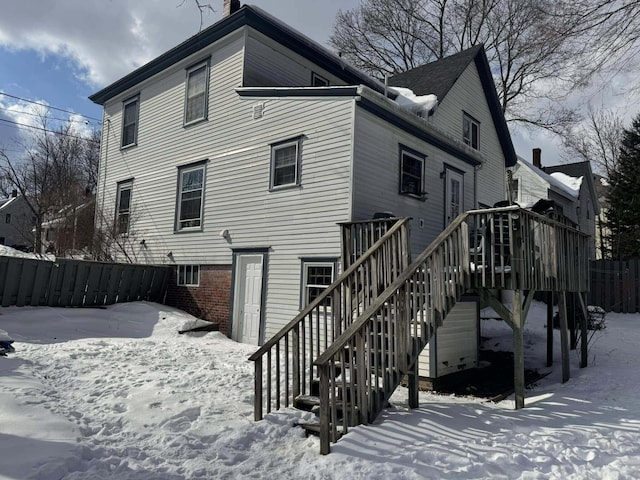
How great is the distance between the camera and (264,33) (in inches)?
509

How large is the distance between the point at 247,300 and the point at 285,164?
3.48 metres

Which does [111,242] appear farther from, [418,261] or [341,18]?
[341,18]

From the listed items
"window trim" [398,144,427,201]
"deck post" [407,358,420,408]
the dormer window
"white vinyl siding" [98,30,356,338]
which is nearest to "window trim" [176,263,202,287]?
"white vinyl siding" [98,30,356,338]

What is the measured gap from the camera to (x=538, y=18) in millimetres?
9719

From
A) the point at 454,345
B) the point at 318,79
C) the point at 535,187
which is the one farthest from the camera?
the point at 535,187

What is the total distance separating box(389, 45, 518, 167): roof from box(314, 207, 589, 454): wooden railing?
28.1ft

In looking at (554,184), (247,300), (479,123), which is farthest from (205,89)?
(554,184)

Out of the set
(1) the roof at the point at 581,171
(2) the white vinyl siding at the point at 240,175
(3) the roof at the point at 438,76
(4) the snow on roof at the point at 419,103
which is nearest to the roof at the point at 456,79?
(3) the roof at the point at 438,76

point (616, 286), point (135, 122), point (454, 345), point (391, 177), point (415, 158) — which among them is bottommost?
point (454, 345)

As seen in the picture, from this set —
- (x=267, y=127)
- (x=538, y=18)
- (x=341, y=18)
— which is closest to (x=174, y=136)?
(x=267, y=127)

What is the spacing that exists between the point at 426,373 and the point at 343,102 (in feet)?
19.0

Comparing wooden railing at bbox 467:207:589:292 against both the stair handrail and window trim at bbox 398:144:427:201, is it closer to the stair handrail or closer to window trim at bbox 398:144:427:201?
the stair handrail

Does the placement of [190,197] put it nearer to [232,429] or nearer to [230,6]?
[230,6]

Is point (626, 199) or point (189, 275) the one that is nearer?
point (189, 275)
